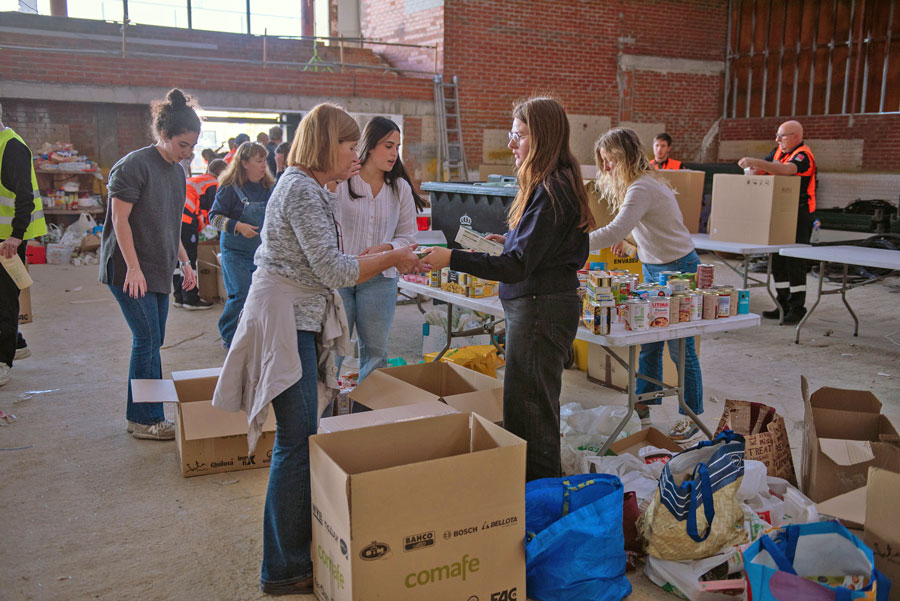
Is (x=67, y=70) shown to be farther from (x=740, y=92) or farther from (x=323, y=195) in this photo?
(x=740, y=92)

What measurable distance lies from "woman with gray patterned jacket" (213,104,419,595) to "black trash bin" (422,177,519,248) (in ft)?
8.90

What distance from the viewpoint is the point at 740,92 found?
14.2 meters

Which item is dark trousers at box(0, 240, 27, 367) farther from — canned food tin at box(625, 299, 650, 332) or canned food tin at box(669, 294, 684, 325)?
canned food tin at box(669, 294, 684, 325)

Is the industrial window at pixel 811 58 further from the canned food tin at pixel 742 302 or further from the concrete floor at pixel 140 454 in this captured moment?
the canned food tin at pixel 742 302

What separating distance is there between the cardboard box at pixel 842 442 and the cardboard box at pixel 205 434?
2315 mm

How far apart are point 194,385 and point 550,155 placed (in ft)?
7.03

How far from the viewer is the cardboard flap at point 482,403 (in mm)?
3213

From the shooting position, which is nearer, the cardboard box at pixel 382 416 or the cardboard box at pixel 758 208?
the cardboard box at pixel 382 416

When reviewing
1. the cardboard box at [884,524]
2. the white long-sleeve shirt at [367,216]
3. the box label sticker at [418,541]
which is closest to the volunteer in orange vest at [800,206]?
the white long-sleeve shirt at [367,216]

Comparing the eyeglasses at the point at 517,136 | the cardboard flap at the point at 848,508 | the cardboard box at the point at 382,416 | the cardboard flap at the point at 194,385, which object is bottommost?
the cardboard flap at the point at 848,508

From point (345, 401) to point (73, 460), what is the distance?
1397 mm

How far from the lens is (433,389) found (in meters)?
3.62

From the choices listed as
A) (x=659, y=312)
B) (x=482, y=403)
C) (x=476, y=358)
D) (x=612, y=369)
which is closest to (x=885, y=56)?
(x=612, y=369)

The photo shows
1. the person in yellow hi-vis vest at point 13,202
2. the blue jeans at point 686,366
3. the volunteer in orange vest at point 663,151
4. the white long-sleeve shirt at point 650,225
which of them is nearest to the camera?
the white long-sleeve shirt at point 650,225
